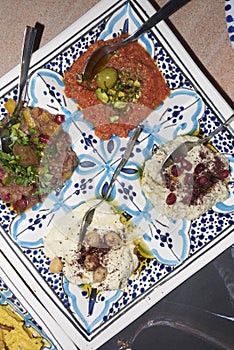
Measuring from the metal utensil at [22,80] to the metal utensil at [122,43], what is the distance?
0.18 m

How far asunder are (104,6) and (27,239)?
2.40 ft

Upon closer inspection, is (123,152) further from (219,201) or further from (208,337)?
(208,337)

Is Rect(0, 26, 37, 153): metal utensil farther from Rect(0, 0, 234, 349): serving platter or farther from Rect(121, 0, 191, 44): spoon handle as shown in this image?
Rect(121, 0, 191, 44): spoon handle

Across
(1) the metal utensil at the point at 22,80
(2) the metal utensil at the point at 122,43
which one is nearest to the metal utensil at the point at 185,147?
(2) the metal utensil at the point at 122,43

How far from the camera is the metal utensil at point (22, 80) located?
1.62 metres

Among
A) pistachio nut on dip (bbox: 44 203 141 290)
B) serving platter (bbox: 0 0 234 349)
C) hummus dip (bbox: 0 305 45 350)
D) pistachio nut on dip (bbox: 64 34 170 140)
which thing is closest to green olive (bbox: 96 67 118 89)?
pistachio nut on dip (bbox: 64 34 170 140)

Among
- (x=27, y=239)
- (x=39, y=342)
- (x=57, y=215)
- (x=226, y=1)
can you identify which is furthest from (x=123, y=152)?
(x=39, y=342)

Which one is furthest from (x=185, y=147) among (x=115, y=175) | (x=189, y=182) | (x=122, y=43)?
(x=122, y=43)

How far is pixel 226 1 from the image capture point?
1592mm

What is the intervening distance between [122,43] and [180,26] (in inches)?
8.1

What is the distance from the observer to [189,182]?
1.63 metres

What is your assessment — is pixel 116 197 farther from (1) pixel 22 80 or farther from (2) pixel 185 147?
(1) pixel 22 80

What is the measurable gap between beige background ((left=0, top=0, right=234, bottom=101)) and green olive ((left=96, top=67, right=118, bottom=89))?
218mm

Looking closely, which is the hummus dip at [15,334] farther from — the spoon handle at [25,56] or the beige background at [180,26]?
the beige background at [180,26]
